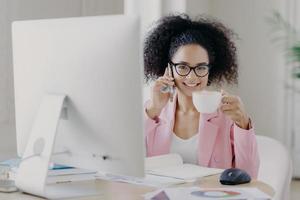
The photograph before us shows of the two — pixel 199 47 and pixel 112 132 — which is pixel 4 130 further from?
pixel 112 132

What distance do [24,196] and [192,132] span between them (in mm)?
781

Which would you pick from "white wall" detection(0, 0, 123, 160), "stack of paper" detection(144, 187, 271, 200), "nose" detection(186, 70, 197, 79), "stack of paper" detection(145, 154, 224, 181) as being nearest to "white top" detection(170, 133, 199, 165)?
"stack of paper" detection(145, 154, 224, 181)

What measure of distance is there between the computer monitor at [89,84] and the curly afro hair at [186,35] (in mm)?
727

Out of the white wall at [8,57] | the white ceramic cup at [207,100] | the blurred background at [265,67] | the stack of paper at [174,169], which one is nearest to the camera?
the stack of paper at [174,169]

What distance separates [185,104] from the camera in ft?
7.00

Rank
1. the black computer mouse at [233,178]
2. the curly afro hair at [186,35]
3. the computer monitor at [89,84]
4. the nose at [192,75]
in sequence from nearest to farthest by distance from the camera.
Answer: the computer monitor at [89,84]
the black computer mouse at [233,178]
the nose at [192,75]
the curly afro hair at [186,35]

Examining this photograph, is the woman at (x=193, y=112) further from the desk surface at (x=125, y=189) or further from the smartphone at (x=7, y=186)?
the smartphone at (x=7, y=186)

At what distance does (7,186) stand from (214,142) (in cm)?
80

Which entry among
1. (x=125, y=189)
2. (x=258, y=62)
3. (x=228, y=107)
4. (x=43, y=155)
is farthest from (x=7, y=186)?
(x=258, y=62)

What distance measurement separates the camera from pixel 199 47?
6.96 feet

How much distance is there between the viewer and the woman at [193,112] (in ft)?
6.74

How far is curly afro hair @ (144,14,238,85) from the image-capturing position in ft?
7.31

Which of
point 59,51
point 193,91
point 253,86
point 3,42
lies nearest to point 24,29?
point 59,51

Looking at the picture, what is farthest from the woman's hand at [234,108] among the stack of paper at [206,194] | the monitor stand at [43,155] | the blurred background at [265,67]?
the blurred background at [265,67]
